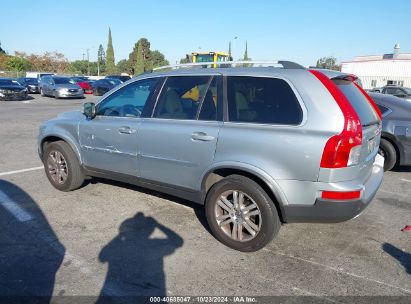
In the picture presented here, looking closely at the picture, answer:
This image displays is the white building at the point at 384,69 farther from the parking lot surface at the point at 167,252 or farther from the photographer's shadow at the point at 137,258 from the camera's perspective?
the photographer's shadow at the point at 137,258

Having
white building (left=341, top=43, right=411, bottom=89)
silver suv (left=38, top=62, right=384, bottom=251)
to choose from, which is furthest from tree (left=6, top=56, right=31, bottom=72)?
silver suv (left=38, top=62, right=384, bottom=251)

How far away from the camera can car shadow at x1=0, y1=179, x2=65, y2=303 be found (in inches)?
117

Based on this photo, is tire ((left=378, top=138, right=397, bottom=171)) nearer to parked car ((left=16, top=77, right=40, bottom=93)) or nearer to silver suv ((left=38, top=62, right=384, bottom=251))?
silver suv ((left=38, top=62, right=384, bottom=251))

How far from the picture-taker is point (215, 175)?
3.86 metres

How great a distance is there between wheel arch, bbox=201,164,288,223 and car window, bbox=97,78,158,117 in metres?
1.26

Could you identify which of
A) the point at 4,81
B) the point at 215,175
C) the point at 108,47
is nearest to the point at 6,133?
the point at 215,175

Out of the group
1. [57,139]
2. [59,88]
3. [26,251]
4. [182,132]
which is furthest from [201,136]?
[59,88]

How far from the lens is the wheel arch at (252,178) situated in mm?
3357

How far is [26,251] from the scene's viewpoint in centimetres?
354

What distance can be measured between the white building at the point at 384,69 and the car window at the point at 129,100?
143 ft

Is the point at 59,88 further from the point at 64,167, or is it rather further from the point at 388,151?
the point at 388,151

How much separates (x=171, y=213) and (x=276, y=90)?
2.09 meters

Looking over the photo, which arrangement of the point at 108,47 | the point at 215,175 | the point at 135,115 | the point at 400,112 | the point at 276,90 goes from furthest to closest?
the point at 108,47 → the point at 400,112 → the point at 135,115 → the point at 215,175 → the point at 276,90

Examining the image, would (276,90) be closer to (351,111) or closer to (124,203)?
(351,111)
